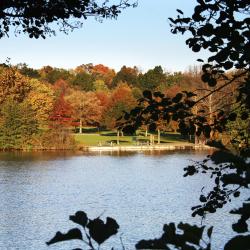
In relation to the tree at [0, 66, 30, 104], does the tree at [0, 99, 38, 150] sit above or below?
below

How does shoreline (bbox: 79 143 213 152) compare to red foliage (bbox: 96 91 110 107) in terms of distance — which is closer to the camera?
shoreline (bbox: 79 143 213 152)

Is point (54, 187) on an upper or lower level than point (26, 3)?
lower

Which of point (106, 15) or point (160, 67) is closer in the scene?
point (106, 15)

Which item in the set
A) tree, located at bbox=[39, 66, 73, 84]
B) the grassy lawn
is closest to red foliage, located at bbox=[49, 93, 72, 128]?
the grassy lawn

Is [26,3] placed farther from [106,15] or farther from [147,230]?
[147,230]

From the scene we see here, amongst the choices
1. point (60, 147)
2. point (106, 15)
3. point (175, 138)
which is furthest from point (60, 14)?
point (175, 138)

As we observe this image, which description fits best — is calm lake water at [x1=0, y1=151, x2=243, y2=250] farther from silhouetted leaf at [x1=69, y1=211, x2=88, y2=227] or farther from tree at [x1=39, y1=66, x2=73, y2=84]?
tree at [x1=39, y1=66, x2=73, y2=84]

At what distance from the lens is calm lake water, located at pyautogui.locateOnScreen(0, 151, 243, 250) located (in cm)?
1354

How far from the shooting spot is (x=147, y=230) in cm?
1379

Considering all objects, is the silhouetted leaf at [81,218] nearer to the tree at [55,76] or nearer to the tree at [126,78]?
the tree at [126,78]

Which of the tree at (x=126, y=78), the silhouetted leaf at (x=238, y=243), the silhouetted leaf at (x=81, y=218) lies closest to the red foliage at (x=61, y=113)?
the tree at (x=126, y=78)

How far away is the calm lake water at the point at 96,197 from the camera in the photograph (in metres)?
13.5

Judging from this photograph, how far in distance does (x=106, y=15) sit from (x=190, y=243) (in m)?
3.41

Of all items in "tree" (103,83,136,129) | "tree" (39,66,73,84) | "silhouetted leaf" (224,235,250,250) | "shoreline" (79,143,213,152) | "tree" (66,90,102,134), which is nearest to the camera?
"silhouetted leaf" (224,235,250,250)
